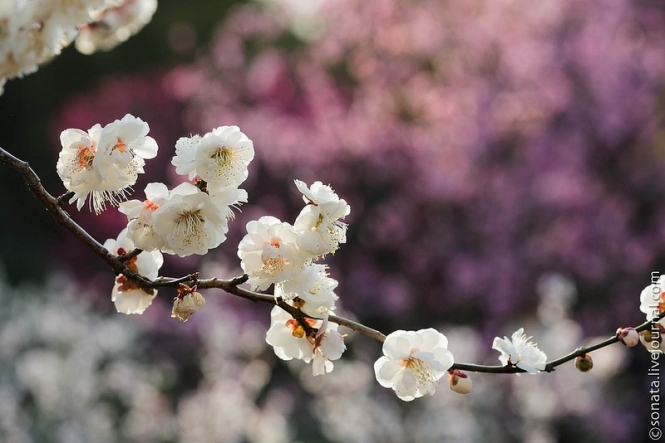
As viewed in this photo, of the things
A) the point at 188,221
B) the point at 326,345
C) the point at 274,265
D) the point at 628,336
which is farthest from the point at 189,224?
the point at 628,336

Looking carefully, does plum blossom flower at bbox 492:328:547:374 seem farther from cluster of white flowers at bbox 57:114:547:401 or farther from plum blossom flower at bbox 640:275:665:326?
plum blossom flower at bbox 640:275:665:326

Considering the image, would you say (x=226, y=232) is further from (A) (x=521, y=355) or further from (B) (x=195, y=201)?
(A) (x=521, y=355)

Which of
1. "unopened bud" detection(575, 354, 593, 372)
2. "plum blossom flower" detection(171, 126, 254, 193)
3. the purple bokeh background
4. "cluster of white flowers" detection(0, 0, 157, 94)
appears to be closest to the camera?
"cluster of white flowers" detection(0, 0, 157, 94)

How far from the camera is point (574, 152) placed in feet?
14.0

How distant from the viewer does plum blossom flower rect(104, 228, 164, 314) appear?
3.15ft

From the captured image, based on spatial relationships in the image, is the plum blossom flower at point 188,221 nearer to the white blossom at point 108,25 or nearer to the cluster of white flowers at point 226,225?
the cluster of white flowers at point 226,225

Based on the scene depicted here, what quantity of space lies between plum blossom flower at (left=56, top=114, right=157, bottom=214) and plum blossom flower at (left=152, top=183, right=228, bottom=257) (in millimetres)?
70

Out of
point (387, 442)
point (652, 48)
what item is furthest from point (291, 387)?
point (652, 48)

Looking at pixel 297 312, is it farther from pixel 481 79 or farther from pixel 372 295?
pixel 481 79

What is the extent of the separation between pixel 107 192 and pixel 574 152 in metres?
3.75

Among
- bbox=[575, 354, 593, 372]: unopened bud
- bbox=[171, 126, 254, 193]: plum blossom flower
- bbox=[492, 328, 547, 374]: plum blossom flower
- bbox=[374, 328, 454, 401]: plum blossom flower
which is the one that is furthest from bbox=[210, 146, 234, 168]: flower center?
bbox=[575, 354, 593, 372]: unopened bud

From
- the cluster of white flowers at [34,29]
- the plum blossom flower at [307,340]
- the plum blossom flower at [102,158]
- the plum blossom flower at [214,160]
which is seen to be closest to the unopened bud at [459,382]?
the plum blossom flower at [307,340]

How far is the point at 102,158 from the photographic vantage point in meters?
0.85

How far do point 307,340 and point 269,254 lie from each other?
0.14 metres
